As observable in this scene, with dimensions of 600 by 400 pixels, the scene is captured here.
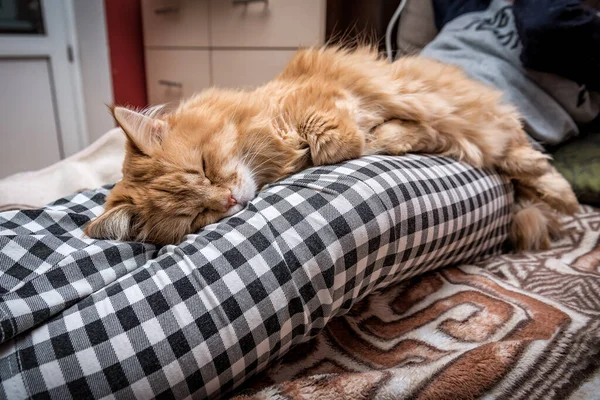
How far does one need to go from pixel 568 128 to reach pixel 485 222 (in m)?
0.76

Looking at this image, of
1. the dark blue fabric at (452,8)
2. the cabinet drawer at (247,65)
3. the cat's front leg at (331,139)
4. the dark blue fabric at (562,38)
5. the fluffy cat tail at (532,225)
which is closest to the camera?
the cat's front leg at (331,139)

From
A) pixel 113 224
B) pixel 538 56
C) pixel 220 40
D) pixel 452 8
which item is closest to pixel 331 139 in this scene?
pixel 113 224

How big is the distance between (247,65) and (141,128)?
152 cm

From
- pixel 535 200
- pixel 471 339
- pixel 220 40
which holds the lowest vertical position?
pixel 471 339

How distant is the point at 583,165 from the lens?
5.04 ft

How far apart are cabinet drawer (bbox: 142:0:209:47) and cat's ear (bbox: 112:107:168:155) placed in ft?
5.76

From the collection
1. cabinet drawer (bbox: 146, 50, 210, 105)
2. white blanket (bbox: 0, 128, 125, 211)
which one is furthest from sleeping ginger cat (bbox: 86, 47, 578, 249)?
cabinet drawer (bbox: 146, 50, 210, 105)

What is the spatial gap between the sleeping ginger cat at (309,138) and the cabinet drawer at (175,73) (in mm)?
1529

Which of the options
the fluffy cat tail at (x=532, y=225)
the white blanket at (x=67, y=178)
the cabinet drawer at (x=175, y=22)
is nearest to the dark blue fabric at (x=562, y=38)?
the fluffy cat tail at (x=532, y=225)

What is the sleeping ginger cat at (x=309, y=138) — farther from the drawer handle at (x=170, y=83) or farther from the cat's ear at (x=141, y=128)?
the drawer handle at (x=170, y=83)

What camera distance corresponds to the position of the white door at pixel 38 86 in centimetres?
254

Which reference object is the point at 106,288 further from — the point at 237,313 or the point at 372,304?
the point at 372,304

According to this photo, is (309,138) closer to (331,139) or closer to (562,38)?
(331,139)

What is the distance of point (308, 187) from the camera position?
92cm
